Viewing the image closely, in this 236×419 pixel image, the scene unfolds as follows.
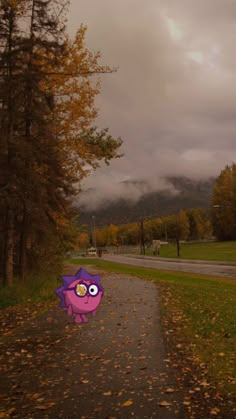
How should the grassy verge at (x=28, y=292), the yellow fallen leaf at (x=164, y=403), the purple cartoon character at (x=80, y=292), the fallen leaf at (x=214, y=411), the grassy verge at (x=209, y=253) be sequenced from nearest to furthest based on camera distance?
the fallen leaf at (x=214, y=411)
the yellow fallen leaf at (x=164, y=403)
the purple cartoon character at (x=80, y=292)
the grassy verge at (x=28, y=292)
the grassy verge at (x=209, y=253)

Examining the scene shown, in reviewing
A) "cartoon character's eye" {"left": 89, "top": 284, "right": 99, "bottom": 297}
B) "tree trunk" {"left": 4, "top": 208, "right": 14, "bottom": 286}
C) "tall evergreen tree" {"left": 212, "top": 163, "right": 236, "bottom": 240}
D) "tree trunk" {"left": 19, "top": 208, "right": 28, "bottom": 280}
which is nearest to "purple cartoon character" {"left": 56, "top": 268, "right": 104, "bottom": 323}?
"cartoon character's eye" {"left": 89, "top": 284, "right": 99, "bottom": 297}

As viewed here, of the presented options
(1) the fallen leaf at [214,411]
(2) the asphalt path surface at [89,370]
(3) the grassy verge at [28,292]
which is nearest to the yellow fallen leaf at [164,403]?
(2) the asphalt path surface at [89,370]

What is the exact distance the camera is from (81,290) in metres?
9.70

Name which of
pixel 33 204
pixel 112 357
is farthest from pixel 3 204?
pixel 112 357

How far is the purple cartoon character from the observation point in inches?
373

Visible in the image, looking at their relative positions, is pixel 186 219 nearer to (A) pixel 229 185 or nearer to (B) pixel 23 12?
(A) pixel 229 185

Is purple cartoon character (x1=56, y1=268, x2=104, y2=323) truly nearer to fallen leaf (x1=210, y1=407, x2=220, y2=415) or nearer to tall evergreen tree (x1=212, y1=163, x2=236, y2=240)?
fallen leaf (x1=210, y1=407, x2=220, y2=415)

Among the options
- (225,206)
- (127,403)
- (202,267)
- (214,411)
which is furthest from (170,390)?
(225,206)

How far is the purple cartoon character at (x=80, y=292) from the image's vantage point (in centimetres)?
948

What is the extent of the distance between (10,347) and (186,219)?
137669 mm

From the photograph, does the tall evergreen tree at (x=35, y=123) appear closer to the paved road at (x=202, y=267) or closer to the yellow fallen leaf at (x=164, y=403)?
the yellow fallen leaf at (x=164, y=403)

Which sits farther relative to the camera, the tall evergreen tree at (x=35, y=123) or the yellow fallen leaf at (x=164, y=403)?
the tall evergreen tree at (x=35, y=123)

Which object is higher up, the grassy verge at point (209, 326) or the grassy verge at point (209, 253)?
the grassy verge at point (209, 253)

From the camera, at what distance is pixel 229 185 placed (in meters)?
108
